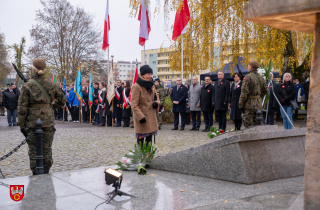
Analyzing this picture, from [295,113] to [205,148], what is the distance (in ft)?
44.5

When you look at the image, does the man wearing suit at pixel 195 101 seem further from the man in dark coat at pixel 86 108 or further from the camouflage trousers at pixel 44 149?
the camouflage trousers at pixel 44 149

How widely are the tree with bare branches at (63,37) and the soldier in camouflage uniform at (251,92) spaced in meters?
32.5

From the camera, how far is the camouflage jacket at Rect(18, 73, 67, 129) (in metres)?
5.86

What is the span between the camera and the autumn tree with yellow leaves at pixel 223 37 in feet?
48.1

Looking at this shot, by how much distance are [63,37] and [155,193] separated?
35853 millimetres

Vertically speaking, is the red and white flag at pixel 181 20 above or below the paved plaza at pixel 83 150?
above

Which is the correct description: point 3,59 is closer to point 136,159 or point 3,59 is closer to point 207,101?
point 207,101

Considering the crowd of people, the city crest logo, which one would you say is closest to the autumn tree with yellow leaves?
the crowd of people

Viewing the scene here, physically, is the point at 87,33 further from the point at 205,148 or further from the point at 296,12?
the point at 296,12

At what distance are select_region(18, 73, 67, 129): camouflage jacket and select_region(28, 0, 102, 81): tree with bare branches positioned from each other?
3348 centimetres

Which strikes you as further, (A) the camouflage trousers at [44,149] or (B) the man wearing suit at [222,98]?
(B) the man wearing suit at [222,98]

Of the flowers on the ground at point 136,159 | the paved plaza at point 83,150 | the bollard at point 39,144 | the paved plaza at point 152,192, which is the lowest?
the paved plaza at point 83,150

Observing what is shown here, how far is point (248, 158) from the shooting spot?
5066 millimetres

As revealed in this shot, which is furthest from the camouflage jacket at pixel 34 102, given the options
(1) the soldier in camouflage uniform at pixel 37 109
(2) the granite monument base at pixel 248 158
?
(2) the granite monument base at pixel 248 158
